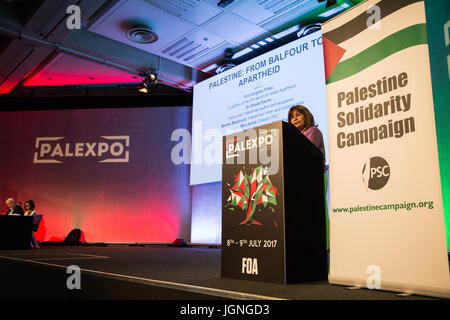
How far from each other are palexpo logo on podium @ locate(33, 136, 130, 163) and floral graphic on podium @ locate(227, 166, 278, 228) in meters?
6.39

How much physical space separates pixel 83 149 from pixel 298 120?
21.6ft

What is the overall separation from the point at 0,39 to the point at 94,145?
A: 269cm

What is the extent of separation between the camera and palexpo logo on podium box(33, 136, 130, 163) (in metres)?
7.69

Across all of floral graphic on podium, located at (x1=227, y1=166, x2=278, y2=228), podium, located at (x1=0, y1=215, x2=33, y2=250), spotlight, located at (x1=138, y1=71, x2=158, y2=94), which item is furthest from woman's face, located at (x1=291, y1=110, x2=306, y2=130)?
spotlight, located at (x1=138, y1=71, x2=158, y2=94)

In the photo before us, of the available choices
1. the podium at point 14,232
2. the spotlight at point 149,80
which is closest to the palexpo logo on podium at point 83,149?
the spotlight at point 149,80

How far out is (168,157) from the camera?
7.37 m

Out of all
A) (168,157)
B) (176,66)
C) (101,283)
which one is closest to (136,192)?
(168,157)

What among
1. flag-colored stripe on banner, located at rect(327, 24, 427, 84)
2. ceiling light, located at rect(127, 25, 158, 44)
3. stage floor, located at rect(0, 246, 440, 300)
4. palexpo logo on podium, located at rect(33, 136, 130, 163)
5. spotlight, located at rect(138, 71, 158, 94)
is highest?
ceiling light, located at rect(127, 25, 158, 44)

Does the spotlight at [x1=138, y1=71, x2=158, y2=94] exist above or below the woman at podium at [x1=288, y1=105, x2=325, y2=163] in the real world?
above

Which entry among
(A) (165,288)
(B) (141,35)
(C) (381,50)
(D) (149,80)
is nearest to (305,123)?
(C) (381,50)

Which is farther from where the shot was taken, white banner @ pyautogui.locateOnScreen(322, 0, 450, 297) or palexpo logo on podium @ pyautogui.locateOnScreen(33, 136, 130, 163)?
palexpo logo on podium @ pyautogui.locateOnScreen(33, 136, 130, 163)

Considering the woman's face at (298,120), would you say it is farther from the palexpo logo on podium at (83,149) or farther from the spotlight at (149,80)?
the palexpo logo on podium at (83,149)

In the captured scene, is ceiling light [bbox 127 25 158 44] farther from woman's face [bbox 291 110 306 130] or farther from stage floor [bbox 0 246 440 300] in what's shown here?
stage floor [bbox 0 246 440 300]

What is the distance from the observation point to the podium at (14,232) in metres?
4.85
